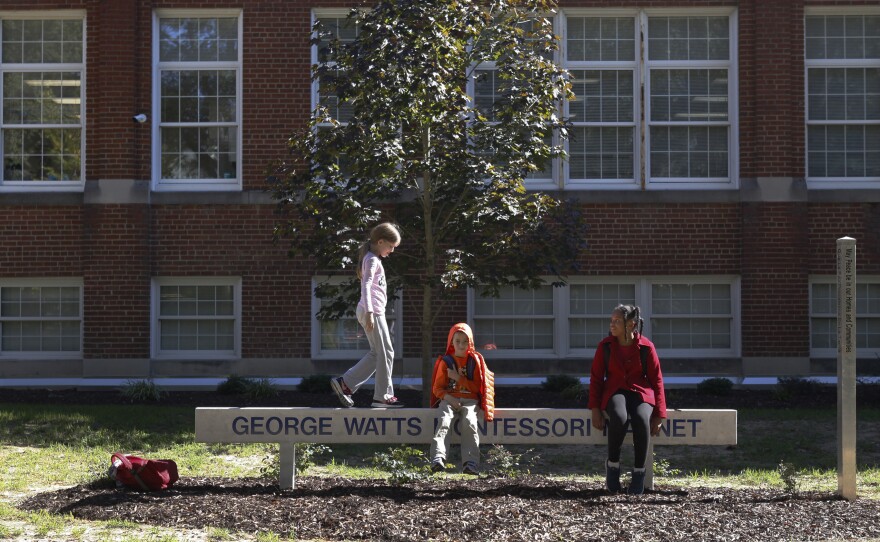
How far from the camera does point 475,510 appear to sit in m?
8.08

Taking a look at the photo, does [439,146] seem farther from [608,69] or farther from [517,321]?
[608,69]

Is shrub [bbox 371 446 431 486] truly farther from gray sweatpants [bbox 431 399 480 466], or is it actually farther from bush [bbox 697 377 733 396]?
bush [bbox 697 377 733 396]

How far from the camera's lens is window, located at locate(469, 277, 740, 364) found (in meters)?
17.0

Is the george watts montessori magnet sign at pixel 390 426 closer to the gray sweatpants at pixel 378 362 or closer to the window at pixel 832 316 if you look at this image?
the gray sweatpants at pixel 378 362

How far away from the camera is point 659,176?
17078 millimetres

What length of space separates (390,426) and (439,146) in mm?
4095

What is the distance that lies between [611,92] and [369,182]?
617cm

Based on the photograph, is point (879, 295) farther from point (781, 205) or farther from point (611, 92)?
point (611, 92)

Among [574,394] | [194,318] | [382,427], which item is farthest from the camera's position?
[194,318]

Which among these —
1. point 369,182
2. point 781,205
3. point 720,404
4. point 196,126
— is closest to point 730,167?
point 781,205

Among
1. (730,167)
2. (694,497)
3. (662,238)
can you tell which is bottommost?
(694,497)

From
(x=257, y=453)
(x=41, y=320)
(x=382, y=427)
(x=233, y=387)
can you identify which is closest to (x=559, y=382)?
(x=233, y=387)

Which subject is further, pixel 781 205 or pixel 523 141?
pixel 781 205

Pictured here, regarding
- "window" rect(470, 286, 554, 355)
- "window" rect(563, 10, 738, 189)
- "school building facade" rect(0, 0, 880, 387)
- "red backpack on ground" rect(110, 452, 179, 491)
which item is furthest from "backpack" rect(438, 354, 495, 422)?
"window" rect(563, 10, 738, 189)
